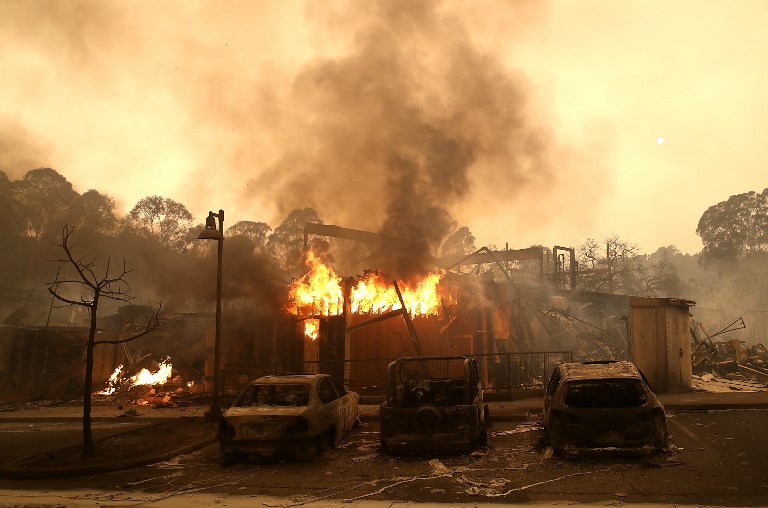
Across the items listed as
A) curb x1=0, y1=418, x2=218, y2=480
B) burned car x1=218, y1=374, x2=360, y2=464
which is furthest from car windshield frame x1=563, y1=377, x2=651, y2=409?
curb x1=0, y1=418, x2=218, y2=480

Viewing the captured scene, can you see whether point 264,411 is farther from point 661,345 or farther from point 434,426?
point 661,345

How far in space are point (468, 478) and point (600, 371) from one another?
3.15 metres

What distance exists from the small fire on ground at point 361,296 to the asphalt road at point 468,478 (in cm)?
1129

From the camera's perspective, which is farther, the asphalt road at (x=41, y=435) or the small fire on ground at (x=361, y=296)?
the small fire on ground at (x=361, y=296)

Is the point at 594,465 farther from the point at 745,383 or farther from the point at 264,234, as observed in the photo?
the point at 264,234

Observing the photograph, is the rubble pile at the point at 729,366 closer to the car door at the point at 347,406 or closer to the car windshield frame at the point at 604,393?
the car windshield frame at the point at 604,393

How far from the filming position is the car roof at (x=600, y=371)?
9230mm

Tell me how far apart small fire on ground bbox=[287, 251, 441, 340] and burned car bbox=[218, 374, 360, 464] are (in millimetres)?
10943

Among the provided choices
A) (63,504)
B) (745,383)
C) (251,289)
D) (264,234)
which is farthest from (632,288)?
(63,504)

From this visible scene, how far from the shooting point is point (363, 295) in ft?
Answer: 71.6

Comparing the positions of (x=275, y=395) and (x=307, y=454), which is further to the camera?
(x=275, y=395)

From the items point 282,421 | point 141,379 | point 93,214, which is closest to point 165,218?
point 93,214

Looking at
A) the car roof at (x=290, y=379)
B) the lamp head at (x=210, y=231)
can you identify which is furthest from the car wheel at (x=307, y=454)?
the lamp head at (x=210, y=231)

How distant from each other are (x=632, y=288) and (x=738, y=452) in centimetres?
6437
